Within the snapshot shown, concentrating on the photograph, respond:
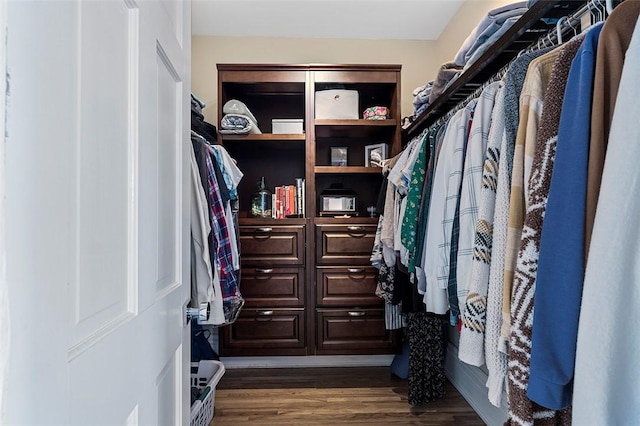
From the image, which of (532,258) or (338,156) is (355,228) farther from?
(532,258)

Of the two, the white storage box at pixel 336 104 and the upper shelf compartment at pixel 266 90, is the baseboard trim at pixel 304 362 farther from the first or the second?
the white storage box at pixel 336 104

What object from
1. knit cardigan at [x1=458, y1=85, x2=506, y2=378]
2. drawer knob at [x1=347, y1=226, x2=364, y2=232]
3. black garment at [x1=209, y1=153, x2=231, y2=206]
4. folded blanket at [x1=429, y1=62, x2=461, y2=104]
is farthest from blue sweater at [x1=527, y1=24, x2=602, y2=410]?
drawer knob at [x1=347, y1=226, x2=364, y2=232]

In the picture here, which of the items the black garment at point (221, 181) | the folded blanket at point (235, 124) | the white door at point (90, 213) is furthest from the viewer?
the folded blanket at point (235, 124)

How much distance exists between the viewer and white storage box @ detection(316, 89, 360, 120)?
248cm

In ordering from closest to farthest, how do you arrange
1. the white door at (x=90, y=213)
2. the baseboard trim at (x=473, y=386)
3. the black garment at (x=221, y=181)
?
the white door at (x=90, y=213) < the black garment at (x=221, y=181) < the baseboard trim at (x=473, y=386)

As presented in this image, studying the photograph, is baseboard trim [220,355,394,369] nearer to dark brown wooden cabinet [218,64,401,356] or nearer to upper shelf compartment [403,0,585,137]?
dark brown wooden cabinet [218,64,401,356]

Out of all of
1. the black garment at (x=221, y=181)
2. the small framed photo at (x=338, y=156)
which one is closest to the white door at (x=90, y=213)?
the black garment at (x=221, y=181)

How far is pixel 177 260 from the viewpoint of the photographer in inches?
35.4

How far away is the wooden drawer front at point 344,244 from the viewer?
7.95 feet

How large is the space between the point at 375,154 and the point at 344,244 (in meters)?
0.71

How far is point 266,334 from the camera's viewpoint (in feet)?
7.94

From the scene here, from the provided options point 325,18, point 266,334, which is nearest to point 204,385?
point 266,334

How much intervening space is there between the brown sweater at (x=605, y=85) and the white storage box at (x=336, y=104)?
76.4 inches

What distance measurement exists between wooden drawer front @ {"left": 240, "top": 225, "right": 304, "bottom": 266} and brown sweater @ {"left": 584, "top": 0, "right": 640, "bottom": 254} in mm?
1928
